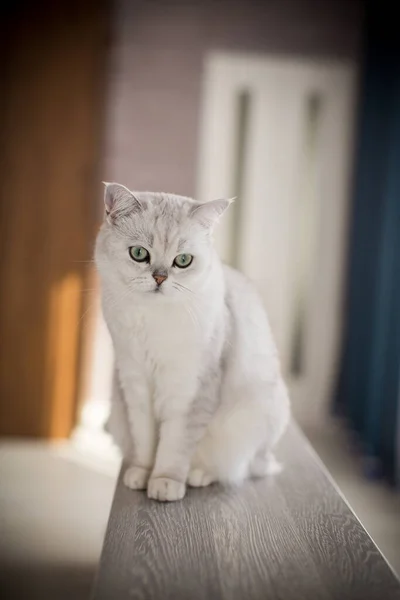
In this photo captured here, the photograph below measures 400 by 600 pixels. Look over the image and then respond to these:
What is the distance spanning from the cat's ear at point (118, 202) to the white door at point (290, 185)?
2641mm

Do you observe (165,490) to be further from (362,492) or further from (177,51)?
(177,51)

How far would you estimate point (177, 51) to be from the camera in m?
3.67

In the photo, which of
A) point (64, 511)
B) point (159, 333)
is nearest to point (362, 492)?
point (64, 511)

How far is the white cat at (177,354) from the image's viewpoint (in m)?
1.13

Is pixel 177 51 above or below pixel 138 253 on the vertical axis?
above

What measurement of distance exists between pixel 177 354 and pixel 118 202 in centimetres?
31

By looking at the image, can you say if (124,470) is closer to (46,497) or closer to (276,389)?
(276,389)

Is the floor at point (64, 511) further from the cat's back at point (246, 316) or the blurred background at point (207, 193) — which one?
the cat's back at point (246, 316)

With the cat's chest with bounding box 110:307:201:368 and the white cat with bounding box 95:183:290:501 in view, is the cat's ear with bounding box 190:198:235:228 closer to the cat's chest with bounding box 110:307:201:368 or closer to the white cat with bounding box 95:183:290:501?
the white cat with bounding box 95:183:290:501

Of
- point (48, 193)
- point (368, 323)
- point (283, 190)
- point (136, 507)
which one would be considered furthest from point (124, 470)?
point (283, 190)

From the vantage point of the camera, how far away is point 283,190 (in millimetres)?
3781

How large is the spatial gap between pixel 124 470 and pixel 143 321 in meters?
0.37

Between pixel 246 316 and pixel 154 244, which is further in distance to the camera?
pixel 246 316

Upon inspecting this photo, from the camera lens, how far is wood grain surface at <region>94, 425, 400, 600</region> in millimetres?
879
